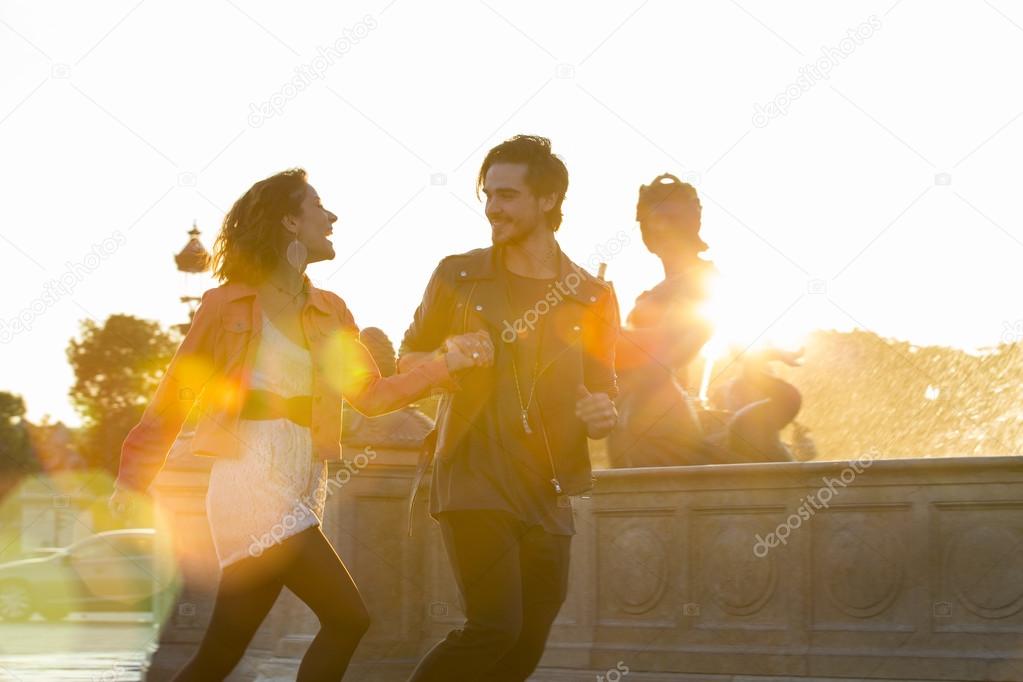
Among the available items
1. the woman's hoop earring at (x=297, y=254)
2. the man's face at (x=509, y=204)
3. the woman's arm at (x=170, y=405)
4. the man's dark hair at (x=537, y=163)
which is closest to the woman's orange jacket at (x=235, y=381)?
the woman's arm at (x=170, y=405)

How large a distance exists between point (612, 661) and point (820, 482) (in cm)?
158

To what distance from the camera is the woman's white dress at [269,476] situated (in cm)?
476

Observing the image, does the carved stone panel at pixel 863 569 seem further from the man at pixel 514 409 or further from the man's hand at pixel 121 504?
the man's hand at pixel 121 504

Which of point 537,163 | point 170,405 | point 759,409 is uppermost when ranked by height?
point 759,409

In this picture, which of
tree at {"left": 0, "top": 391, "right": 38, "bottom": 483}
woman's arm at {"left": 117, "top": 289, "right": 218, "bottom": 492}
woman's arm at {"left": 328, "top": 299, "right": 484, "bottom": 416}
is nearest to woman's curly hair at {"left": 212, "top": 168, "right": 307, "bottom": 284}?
woman's arm at {"left": 117, "top": 289, "right": 218, "bottom": 492}

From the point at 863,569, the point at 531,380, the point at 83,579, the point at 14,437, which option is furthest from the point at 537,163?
the point at 14,437

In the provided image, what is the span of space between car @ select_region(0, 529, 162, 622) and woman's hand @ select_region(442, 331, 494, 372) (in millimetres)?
20710

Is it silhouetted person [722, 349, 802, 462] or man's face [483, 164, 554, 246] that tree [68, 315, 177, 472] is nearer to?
silhouetted person [722, 349, 802, 462]

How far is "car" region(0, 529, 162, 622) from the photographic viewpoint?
80.2 feet

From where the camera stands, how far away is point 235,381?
4875mm

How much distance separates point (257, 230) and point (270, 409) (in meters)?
0.59

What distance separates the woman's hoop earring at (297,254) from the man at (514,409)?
0.41m

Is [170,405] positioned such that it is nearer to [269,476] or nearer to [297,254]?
[269,476]

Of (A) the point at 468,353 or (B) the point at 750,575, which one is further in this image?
(B) the point at 750,575
